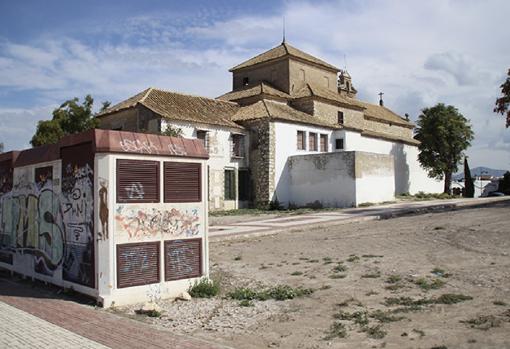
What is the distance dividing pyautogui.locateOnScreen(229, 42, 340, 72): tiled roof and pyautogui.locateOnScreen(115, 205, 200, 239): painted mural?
99.0ft

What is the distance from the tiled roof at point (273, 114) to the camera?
1277 inches

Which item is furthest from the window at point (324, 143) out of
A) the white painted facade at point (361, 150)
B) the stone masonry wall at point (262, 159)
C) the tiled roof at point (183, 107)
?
the tiled roof at point (183, 107)

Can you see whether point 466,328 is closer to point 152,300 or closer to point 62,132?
point 152,300

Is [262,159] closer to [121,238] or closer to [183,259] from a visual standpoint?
[183,259]

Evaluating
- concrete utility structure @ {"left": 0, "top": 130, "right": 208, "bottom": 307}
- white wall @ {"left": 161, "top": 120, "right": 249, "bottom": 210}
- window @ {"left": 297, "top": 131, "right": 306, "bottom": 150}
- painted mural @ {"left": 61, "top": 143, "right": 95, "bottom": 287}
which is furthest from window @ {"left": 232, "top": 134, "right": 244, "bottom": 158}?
painted mural @ {"left": 61, "top": 143, "right": 95, "bottom": 287}

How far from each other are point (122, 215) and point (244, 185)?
2438cm

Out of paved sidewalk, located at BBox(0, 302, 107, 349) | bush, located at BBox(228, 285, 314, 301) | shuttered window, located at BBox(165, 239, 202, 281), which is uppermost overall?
shuttered window, located at BBox(165, 239, 202, 281)

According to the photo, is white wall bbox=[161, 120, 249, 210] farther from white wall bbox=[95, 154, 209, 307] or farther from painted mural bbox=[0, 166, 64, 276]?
white wall bbox=[95, 154, 209, 307]

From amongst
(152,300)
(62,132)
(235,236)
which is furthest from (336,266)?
(62,132)

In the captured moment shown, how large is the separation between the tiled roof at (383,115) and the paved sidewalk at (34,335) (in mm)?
39906

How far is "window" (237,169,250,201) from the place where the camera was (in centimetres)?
3281

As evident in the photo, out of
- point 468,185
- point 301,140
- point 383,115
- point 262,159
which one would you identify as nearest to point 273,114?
point 262,159

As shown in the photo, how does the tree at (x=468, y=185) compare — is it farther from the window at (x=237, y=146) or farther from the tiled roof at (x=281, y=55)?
the window at (x=237, y=146)

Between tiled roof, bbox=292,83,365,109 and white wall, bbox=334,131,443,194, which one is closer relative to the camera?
tiled roof, bbox=292,83,365,109
